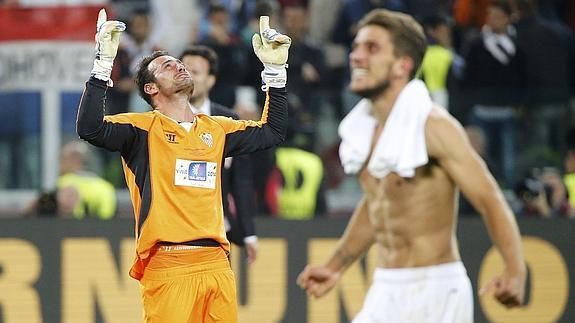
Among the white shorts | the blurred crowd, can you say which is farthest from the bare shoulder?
the blurred crowd

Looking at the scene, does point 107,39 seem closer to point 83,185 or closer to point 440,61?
point 83,185

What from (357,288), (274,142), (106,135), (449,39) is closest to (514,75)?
(449,39)

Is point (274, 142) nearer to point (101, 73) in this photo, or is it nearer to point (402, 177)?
point (101, 73)

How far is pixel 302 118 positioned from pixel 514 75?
2.33 metres

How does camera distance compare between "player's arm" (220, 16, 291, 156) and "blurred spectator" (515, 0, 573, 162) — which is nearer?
"player's arm" (220, 16, 291, 156)

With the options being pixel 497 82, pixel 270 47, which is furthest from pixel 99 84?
pixel 497 82

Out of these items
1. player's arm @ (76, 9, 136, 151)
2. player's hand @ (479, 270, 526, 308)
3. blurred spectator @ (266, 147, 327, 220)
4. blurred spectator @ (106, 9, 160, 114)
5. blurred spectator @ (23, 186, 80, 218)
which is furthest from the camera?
blurred spectator @ (106, 9, 160, 114)

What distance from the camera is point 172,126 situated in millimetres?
7379

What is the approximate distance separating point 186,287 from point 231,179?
2.21 m

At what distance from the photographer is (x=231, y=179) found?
942 cm

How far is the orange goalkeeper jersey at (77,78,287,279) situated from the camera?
7.26 metres

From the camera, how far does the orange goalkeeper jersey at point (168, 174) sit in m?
7.26

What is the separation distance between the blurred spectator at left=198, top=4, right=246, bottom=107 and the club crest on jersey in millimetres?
4781

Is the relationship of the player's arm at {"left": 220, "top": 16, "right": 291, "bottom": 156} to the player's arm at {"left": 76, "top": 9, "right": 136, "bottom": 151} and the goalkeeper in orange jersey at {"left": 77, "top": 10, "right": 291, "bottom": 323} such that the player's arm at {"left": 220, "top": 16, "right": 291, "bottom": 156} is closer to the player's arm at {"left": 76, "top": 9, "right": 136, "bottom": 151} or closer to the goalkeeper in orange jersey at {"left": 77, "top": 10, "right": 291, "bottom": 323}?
the goalkeeper in orange jersey at {"left": 77, "top": 10, "right": 291, "bottom": 323}
